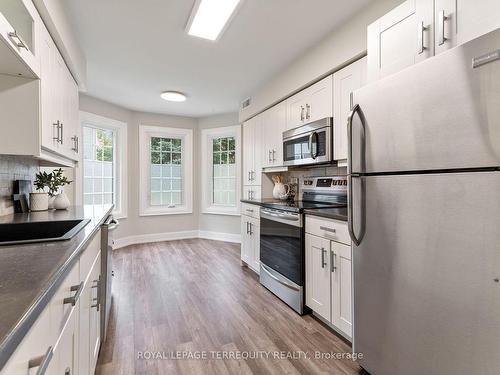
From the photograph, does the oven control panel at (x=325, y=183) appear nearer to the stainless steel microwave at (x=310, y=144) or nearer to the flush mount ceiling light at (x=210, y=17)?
the stainless steel microwave at (x=310, y=144)

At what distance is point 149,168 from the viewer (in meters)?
4.95

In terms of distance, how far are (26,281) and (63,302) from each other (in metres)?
0.21

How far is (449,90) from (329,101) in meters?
1.34

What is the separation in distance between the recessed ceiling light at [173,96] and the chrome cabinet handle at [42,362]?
3658 millimetres

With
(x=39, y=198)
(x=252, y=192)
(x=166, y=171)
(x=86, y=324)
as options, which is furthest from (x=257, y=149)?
(x=86, y=324)

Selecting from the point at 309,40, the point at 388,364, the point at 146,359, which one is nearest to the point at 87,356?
the point at 146,359

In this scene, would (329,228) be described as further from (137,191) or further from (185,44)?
(137,191)

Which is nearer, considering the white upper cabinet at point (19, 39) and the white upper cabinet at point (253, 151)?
the white upper cabinet at point (19, 39)

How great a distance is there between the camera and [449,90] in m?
1.10

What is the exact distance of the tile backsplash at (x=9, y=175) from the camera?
1.82 meters

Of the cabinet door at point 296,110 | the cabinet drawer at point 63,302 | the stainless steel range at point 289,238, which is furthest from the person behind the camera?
the cabinet door at point 296,110

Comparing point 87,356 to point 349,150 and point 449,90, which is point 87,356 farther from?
point 449,90

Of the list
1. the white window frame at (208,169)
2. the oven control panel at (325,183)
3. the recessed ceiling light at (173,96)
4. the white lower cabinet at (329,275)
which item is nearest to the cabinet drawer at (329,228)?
the white lower cabinet at (329,275)

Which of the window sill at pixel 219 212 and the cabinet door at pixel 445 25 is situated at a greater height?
the cabinet door at pixel 445 25
